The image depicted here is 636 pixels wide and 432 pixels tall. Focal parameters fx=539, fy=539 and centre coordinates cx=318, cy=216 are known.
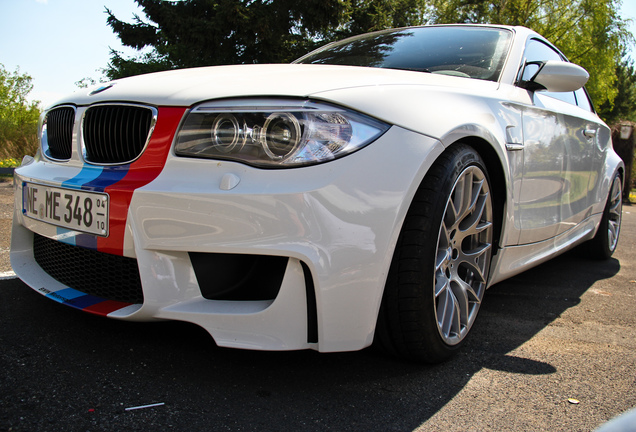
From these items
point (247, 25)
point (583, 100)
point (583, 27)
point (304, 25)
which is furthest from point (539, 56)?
point (583, 27)

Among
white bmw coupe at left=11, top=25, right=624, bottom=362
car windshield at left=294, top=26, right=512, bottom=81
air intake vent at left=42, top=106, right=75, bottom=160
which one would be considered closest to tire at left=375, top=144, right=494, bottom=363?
→ white bmw coupe at left=11, top=25, right=624, bottom=362

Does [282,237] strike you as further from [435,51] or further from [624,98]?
[624,98]

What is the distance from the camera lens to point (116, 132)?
6.03 ft

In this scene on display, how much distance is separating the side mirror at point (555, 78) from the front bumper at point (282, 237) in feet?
4.08

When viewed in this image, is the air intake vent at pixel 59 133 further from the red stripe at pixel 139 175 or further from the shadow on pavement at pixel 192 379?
the shadow on pavement at pixel 192 379

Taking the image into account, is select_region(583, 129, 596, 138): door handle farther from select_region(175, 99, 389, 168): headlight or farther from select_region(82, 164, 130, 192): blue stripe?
select_region(82, 164, 130, 192): blue stripe

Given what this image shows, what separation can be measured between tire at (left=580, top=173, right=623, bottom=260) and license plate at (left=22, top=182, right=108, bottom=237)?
A: 12.0 ft

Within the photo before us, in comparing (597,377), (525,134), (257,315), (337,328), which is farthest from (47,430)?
(525,134)

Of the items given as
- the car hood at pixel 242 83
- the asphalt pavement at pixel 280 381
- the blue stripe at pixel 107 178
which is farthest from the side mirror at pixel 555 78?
the blue stripe at pixel 107 178

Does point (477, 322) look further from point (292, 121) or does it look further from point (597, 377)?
point (292, 121)

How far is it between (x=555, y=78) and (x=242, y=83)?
1.61 m

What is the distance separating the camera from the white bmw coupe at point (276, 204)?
1536 mm

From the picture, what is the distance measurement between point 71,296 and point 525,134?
1966 mm

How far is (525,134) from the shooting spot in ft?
7.88
